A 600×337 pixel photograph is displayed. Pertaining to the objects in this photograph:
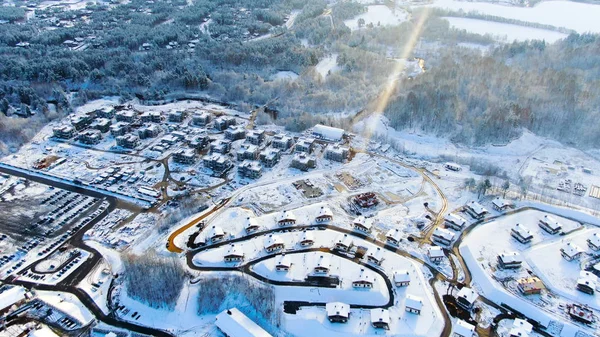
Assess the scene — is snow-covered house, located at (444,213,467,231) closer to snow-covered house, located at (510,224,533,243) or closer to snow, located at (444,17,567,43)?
snow-covered house, located at (510,224,533,243)

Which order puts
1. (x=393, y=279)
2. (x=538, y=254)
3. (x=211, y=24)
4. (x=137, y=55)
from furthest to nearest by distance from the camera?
(x=211, y=24), (x=137, y=55), (x=538, y=254), (x=393, y=279)

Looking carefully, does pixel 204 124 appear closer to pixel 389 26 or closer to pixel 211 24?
pixel 211 24

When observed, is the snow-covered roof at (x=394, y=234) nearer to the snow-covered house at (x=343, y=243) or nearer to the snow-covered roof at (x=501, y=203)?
the snow-covered house at (x=343, y=243)

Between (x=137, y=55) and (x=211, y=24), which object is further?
(x=211, y=24)

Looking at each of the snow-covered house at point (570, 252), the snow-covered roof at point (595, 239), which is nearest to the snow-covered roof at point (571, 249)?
the snow-covered house at point (570, 252)

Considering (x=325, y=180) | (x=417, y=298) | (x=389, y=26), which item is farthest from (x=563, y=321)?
(x=389, y=26)

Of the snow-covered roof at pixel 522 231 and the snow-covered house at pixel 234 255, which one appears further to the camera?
the snow-covered roof at pixel 522 231

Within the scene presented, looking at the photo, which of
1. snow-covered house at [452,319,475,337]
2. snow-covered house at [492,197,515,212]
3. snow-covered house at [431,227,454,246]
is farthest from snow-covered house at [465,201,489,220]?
snow-covered house at [452,319,475,337]
